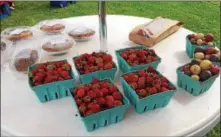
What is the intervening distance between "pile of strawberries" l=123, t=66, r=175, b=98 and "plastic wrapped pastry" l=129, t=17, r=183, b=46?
392 mm

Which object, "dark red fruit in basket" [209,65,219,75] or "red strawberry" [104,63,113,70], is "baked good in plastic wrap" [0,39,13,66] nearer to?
"red strawberry" [104,63,113,70]

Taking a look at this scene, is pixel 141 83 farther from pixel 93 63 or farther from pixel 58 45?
pixel 58 45

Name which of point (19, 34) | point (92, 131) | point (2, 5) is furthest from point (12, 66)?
point (2, 5)

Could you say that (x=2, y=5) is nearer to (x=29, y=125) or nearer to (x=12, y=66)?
(x=12, y=66)

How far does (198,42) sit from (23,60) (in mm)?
699

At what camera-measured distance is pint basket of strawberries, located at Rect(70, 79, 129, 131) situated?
80 cm

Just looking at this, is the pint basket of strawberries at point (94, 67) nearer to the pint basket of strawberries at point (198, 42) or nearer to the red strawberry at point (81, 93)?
the red strawberry at point (81, 93)

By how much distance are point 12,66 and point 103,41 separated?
1.27ft

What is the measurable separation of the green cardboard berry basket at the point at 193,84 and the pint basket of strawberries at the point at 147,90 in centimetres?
9

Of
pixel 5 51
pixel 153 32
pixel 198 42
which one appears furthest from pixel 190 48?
pixel 5 51

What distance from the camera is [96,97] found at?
83 centimetres

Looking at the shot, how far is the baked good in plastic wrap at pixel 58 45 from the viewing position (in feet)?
4.11

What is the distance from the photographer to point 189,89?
984 millimetres

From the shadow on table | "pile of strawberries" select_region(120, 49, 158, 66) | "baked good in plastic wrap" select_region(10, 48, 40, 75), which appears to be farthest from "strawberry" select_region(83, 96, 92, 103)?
the shadow on table
